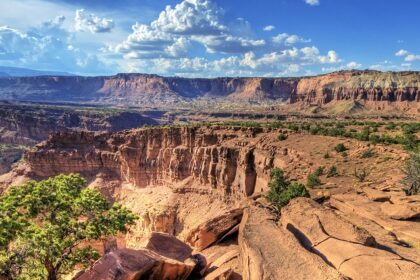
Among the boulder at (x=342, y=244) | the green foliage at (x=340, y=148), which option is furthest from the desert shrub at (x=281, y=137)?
the boulder at (x=342, y=244)

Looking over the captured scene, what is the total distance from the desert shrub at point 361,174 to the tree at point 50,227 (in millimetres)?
24720

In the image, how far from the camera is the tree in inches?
730

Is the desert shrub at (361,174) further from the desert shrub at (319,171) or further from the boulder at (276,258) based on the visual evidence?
the boulder at (276,258)

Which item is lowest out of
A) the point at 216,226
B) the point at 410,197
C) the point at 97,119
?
the point at 97,119

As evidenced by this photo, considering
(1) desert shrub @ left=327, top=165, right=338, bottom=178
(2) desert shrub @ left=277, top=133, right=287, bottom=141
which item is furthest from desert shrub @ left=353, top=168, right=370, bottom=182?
(2) desert shrub @ left=277, top=133, right=287, bottom=141

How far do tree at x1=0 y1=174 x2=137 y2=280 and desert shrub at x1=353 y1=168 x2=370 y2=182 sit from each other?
24.7 metres

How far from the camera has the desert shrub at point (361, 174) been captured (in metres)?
39.4

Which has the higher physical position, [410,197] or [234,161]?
[410,197]

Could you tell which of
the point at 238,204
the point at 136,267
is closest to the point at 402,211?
the point at 238,204

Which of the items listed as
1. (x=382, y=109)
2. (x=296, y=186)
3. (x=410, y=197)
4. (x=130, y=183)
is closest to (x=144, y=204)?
(x=130, y=183)

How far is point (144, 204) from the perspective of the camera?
67375 millimetres

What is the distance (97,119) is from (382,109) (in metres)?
134

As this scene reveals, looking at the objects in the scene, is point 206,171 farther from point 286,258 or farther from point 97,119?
point 97,119

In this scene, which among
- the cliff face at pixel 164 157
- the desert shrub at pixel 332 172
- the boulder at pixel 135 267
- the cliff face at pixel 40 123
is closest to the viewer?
the boulder at pixel 135 267
